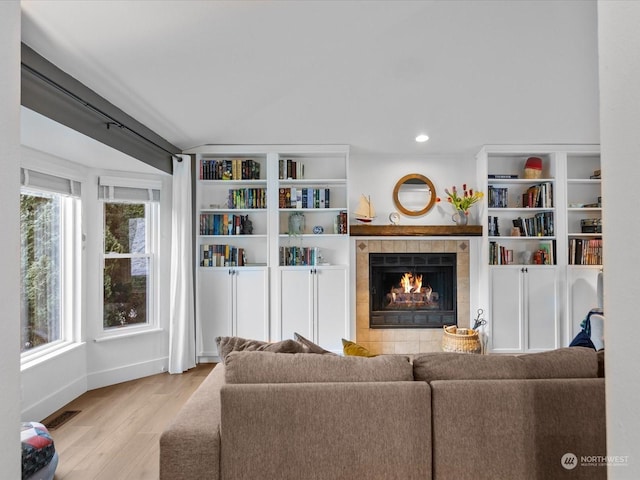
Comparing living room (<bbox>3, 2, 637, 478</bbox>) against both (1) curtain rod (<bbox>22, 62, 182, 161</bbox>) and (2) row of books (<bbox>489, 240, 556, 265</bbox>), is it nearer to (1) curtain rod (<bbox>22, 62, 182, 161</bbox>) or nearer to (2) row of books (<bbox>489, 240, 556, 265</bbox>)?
(2) row of books (<bbox>489, 240, 556, 265</bbox>)

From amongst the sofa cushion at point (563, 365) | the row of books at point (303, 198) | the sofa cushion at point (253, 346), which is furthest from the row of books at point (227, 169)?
the sofa cushion at point (563, 365)

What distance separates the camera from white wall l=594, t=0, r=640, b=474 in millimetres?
593

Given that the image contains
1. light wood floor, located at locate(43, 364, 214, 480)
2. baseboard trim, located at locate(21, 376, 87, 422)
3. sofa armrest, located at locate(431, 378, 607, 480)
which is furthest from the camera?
baseboard trim, located at locate(21, 376, 87, 422)

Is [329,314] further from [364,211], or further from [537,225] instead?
[537,225]

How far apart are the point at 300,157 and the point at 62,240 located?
2.56 m

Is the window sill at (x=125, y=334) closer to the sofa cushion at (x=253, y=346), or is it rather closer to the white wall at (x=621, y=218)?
the sofa cushion at (x=253, y=346)

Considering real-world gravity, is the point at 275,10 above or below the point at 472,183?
above

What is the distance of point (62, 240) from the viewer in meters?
3.54

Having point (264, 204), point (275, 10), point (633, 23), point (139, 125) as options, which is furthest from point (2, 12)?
point (264, 204)

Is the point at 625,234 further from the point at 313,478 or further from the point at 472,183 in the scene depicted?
the point at 472,183

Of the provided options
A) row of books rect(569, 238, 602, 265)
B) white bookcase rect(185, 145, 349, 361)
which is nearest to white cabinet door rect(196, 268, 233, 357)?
white bookcase rect(185, 145, 349, 361)

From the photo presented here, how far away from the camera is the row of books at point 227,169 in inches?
175

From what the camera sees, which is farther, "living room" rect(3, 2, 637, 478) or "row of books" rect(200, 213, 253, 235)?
"row of books" rect(200, 213, 253, 235)

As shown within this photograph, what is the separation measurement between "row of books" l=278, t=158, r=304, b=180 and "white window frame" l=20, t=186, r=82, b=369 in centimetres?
200
